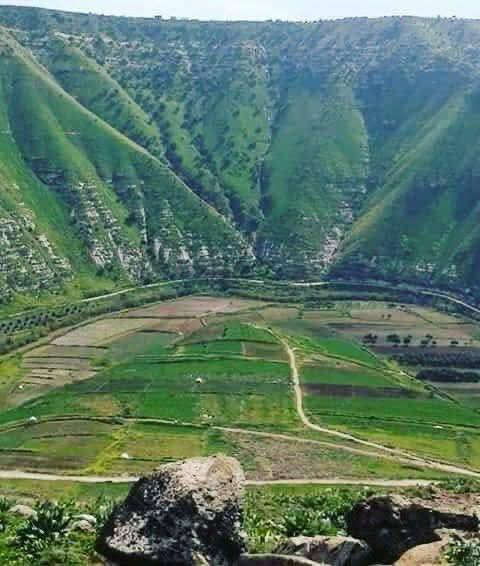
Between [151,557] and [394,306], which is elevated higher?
[151,557]

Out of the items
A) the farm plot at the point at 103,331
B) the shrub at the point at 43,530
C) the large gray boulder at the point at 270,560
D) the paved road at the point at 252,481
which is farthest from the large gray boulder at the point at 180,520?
the farm plot at the point at 103,331

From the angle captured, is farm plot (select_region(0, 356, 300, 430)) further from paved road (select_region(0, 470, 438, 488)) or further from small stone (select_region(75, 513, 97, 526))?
small stone (select_region(75, 513, 97, 526))

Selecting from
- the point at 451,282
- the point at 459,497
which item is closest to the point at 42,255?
the point at 451,282

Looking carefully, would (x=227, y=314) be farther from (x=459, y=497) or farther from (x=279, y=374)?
(x=459, y=497)

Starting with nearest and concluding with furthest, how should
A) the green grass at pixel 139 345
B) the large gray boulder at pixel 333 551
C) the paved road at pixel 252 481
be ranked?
the large gray boulder at pixel 333 551
the paved road at pixel 252 481
the green grass at pixel 139 345

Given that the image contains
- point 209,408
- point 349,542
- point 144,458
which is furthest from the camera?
point 209,408

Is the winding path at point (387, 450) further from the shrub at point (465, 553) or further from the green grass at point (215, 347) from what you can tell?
the shrub at point (465, 553)

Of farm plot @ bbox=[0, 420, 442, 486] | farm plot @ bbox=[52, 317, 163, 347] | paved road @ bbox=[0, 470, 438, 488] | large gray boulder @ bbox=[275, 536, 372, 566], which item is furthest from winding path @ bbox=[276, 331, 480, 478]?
large gray boulder @ bbox=[275, 536, 372, 566]
